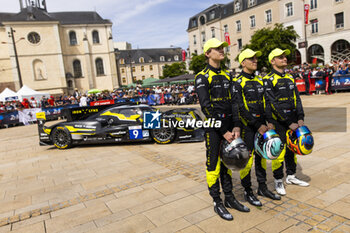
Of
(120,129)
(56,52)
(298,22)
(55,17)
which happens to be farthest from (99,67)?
(120,129)

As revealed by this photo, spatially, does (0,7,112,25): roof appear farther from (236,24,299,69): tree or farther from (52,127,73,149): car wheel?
(52,127,73,149): car wheel

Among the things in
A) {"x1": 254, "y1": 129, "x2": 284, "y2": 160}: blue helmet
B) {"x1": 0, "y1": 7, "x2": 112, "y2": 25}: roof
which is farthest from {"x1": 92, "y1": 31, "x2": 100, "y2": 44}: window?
{"x1": 254, "y1": 129, "x2": 284, "y2": 160}: blue helmet

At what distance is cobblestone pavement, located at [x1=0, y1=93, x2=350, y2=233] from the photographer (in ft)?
10.6

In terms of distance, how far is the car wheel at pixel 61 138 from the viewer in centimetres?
871

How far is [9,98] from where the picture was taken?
28.0 m

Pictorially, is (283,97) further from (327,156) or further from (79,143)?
(79,143)

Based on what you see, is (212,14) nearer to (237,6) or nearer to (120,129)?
(237,6)

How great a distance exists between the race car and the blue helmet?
14.2 ft

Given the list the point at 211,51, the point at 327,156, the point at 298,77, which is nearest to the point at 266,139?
the point at 211,51

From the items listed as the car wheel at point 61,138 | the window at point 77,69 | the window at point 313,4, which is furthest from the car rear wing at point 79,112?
the window at point 77,69

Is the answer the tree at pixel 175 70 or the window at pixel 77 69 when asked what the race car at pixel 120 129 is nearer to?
the window at pixel 77 69

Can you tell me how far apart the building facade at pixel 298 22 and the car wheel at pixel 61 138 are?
25.1 meters

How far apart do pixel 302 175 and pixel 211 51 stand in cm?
278

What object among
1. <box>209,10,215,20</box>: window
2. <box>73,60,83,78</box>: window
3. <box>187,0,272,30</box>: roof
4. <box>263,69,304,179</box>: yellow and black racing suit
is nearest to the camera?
<box>263,69,304,179</box>: yellow and black racing suit
